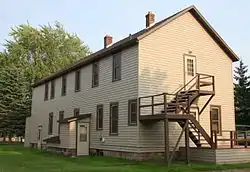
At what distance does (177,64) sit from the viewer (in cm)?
2281

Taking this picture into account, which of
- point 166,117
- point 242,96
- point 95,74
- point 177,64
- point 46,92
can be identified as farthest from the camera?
point 242,96

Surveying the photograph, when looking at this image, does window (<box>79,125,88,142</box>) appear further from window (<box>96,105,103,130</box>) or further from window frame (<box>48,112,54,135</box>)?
window frame (<box>48,112,54,135</box>)

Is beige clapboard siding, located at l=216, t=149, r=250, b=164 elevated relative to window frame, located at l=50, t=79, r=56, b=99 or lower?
lower

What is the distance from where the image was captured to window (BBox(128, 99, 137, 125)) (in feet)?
68.7

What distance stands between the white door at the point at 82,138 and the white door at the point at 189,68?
8212 mm

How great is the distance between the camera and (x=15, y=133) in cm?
4884

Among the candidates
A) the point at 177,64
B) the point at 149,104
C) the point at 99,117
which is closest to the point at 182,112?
the point at 149,104


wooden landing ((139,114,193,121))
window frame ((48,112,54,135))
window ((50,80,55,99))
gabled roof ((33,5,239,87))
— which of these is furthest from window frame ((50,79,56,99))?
wooden landing ((139,114,193,121))

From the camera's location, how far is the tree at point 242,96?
130 feet

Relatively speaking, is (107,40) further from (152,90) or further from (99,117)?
(152,90)

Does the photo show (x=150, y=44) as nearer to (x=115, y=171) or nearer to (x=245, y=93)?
(x=115, y=171)

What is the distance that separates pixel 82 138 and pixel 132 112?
6.16 meters

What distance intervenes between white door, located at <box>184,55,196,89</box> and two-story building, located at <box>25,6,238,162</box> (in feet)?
0.22

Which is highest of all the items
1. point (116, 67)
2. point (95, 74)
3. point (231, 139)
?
point (116, 67)
